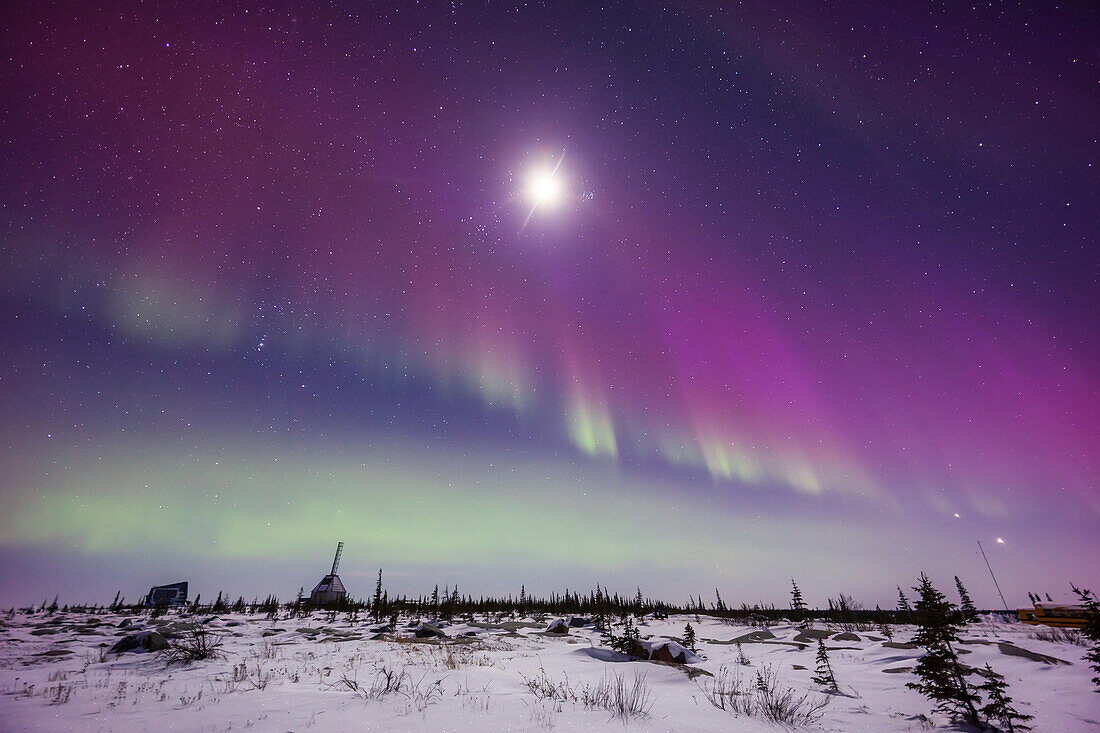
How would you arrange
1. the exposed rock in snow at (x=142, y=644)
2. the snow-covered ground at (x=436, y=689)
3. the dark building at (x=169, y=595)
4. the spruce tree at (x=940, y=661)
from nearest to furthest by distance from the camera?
the snow-covered ground at (x=436, y=689) → the spruce tree at (x=940, y=661) → the exposed rock in snow at (x=142, y=644) → the dark building at (x=169, y=595)

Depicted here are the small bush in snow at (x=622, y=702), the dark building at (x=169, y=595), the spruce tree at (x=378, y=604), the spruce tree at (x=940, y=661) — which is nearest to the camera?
the small bush in snow at (x=622, y=702)

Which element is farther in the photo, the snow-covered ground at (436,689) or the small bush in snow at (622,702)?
the small bush in snow at (622,702)

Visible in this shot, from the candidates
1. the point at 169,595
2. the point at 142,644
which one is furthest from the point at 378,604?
the point at 169,595

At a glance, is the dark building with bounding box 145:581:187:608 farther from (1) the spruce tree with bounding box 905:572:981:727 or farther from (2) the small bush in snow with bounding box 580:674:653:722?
(1) the spruce tree with bounding box 905:572:981:727

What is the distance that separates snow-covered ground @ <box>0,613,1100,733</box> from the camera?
291 inches

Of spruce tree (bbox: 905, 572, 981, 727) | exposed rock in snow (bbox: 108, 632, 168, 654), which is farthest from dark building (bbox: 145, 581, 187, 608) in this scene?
spruce tree (bbox: 905, 572, 981, 727)

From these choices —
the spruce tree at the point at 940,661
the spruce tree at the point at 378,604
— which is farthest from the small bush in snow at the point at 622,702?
the spruce tree at the point at 378,604

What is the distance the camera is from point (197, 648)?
14.5m

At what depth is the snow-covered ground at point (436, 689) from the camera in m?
7.39

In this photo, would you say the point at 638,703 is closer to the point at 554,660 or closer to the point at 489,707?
the point at 489,707

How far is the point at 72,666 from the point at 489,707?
51.1ft

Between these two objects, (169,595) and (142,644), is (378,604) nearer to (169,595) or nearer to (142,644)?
(142,644)

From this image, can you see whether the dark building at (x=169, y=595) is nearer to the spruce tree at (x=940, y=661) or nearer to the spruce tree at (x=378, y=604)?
the spruce tree at (x=378, y=604)

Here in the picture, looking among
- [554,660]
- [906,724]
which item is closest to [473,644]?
[554,660]
